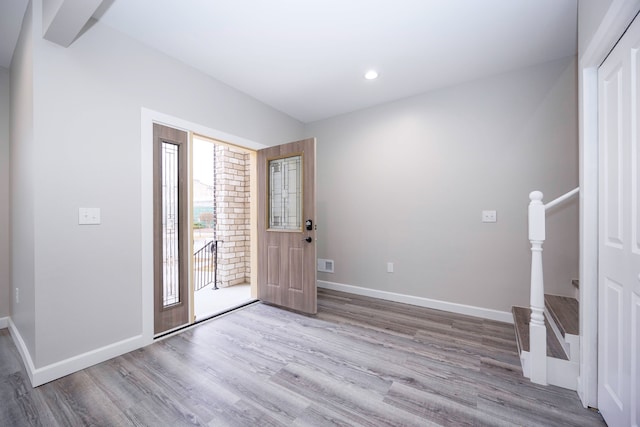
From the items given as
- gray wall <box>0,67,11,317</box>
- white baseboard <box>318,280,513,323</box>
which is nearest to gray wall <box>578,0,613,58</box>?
white baseboard <box>318,280,513,323</box>

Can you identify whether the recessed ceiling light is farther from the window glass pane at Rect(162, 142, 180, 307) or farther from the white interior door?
the window glass pane at Rect(162, 142, 180, 307)

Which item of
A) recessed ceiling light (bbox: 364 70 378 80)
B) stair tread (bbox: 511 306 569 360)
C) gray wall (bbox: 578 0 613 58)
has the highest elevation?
recessed ceiling light (bbox: 364 70 378 80)

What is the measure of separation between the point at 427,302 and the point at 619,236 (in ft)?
7.05

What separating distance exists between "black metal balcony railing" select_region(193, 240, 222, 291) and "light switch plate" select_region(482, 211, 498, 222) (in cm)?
388

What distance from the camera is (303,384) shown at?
1.80 metres

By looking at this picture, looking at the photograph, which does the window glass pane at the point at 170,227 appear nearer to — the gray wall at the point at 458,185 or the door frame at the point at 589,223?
the gray wall at the point at 458,185

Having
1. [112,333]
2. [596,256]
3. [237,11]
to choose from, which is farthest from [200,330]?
[596,256]

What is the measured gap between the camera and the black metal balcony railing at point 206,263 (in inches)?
176

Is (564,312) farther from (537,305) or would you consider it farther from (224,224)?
(224,224)

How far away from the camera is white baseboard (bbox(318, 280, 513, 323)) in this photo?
2824mm

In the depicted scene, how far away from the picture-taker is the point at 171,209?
2539 millimetres

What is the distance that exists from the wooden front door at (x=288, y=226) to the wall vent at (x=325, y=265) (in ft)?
3.36

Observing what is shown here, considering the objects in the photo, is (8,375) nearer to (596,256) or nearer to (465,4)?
(596,256)

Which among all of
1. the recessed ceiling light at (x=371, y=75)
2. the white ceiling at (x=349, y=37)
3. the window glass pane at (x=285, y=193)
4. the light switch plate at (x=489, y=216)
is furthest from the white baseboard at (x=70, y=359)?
the light switch plate at (x=489, y=216)
